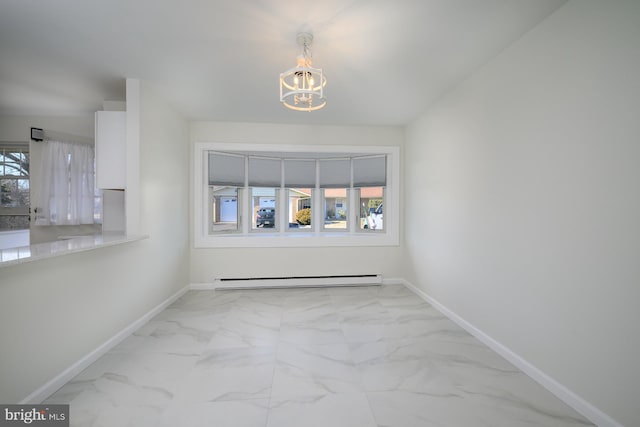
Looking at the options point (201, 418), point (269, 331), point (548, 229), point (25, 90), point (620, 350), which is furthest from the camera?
point (25, 90)

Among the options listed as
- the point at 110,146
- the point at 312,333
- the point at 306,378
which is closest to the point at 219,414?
the point at 306,378

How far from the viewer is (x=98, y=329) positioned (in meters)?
2.44

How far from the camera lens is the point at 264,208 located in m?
4.95

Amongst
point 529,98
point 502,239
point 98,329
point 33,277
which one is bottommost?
point 98,329

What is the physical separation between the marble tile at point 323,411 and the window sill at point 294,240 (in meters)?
2.78

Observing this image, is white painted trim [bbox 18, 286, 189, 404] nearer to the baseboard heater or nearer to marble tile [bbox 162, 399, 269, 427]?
marble tile [bbox 162, 399, 269, 427]

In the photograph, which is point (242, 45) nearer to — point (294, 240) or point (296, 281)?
point (294, 240)

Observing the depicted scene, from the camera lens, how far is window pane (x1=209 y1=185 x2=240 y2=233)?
15.3 ft

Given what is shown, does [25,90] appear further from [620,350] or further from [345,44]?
[620,350]

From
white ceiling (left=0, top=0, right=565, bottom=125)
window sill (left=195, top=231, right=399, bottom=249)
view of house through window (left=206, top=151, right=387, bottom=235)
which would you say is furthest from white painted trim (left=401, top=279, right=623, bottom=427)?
white ceiling (left=0, top=0, right=565, bottom=125)

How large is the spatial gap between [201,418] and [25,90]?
4121mm

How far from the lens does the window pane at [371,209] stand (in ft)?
16.2

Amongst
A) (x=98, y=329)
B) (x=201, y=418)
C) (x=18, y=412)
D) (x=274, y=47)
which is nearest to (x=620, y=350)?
(x=201, y=418)

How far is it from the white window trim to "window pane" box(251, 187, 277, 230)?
20 centimetres
